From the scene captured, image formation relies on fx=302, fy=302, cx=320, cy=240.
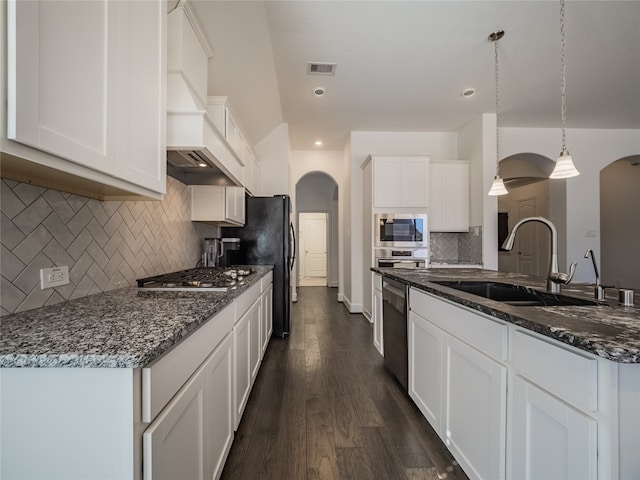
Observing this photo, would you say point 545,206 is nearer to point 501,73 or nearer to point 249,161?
point 501,73

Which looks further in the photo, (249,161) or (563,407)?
(249,161)

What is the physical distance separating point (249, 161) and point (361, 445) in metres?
3.06

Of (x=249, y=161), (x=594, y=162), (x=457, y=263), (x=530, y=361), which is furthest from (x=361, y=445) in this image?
(x=594, y=162)

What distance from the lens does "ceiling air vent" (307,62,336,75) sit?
10.1ft

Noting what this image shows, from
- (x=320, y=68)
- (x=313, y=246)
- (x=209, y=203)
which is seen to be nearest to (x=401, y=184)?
(x=320, y=68)

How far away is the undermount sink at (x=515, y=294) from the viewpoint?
141 centimetres

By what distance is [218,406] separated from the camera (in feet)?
4.32

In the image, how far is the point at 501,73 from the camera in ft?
10.8

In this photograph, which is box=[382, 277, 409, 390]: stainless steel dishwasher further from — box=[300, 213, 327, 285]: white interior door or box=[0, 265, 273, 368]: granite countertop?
box=[300, 213, 327, 285]: white interior door

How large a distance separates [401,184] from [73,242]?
385 cm

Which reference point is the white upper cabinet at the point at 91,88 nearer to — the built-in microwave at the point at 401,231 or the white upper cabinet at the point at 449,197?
the built-in microwave at the point at 401,231

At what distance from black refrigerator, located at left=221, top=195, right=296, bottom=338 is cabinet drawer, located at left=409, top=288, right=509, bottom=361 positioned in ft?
6.55

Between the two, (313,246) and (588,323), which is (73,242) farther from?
(313,246)

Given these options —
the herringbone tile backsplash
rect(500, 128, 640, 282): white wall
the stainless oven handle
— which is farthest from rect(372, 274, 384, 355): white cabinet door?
rect(500, 128, 640, 282): white wall
